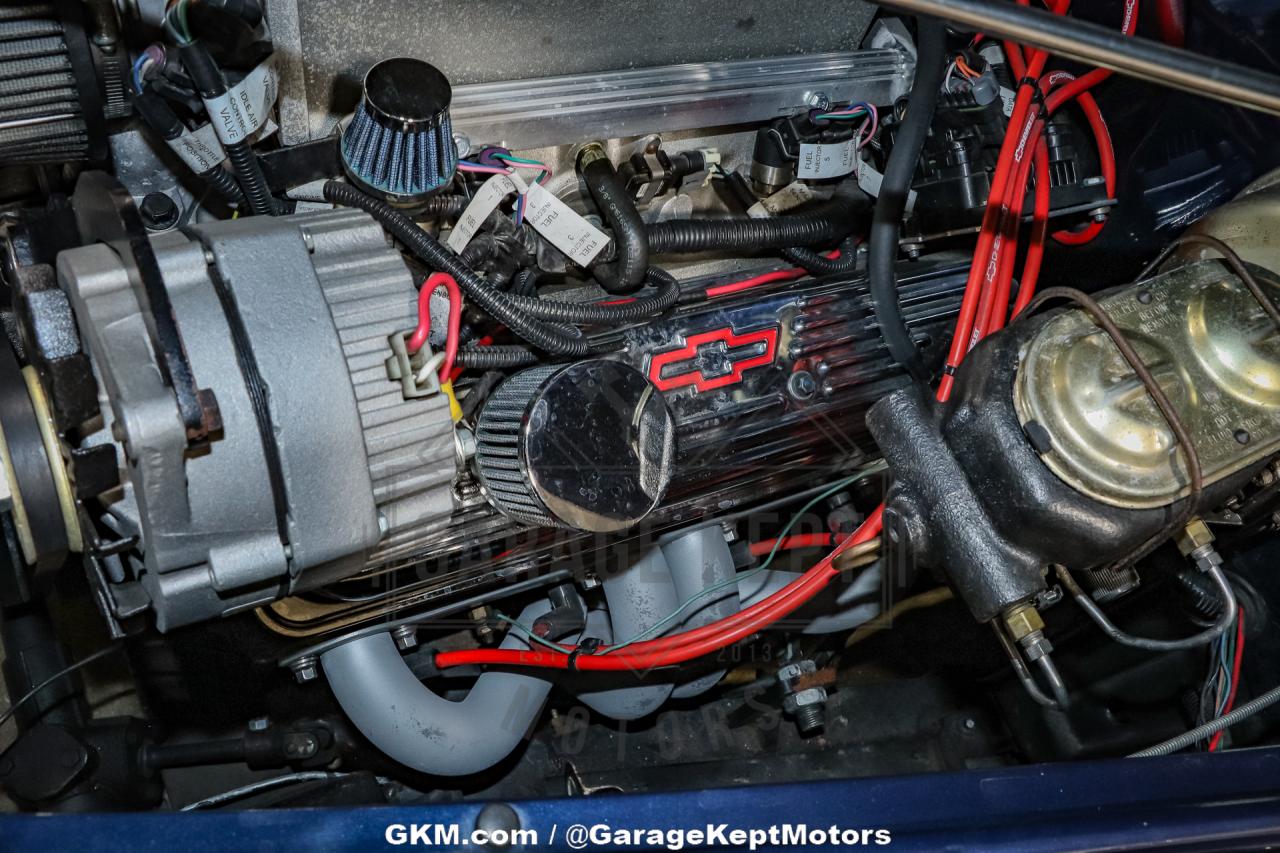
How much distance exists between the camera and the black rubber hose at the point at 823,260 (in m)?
1.41

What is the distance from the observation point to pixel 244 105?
1.06 m

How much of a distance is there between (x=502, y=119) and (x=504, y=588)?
0.59 m

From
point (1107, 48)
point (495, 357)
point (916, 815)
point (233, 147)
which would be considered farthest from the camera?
point (495, 357)

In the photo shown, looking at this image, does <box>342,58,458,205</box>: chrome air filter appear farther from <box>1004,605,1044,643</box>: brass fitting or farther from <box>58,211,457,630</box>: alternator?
<box>1004,605,1044,643</box>: brass fitting

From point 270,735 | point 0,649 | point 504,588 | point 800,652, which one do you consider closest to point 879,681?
point 800,652

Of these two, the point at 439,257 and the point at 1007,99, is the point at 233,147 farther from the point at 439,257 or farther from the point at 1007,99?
the point at 1007,99

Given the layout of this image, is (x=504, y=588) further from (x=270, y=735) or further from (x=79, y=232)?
(x=79, y=232)

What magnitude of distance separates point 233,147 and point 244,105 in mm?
44

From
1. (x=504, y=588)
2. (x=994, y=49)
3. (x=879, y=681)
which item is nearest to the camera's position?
(x=504, y=588)

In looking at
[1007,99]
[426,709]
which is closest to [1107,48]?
[1007,99]

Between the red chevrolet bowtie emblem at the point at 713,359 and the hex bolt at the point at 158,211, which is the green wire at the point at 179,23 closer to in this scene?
the hex bolt at the point at 158,211

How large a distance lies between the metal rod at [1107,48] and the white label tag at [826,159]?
566mm

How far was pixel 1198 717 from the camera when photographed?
4.78 ft

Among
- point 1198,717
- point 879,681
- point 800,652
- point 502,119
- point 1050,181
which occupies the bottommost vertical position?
point 879,681
